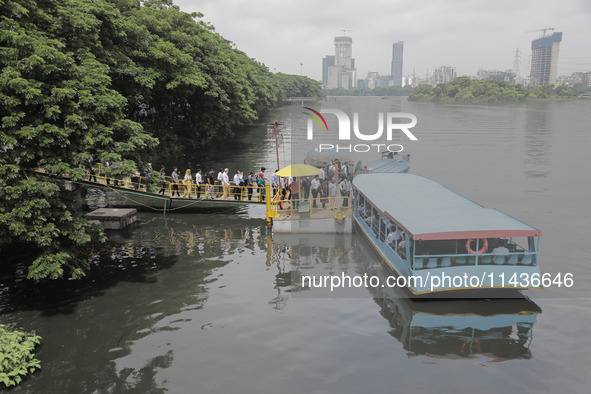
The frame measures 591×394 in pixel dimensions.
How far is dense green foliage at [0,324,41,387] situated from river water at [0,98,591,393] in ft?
0.99

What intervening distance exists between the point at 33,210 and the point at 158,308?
499 cm

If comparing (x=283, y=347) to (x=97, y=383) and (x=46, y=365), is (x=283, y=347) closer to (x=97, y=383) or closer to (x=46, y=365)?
(x=97, y=383)

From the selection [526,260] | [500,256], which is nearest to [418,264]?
[500,256]

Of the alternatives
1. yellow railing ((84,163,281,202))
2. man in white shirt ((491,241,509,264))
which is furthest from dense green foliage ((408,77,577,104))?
man in white shirt ((491,241,509,264))

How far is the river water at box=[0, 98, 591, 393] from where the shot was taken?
12.0 metres

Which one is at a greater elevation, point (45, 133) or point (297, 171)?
point (45, 133)

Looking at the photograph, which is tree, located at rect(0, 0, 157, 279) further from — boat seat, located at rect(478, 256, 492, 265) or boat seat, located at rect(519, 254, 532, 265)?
boat seat, located at rect(519, 254, 532, 265)

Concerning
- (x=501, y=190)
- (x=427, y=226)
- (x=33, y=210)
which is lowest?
(x=501, y=190)

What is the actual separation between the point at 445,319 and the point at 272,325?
18.0 feet

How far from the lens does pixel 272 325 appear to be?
48.8ft

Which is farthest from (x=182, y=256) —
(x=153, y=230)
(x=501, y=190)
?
(x=501, y=190)

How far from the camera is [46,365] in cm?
1248

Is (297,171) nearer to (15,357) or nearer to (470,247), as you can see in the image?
(470,247)

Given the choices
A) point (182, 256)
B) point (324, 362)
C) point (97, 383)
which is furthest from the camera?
point (182, 256)
